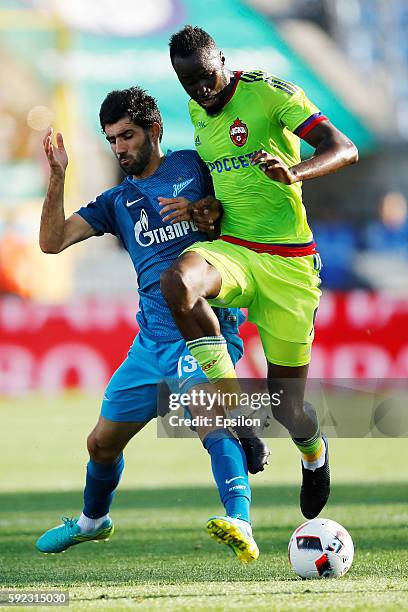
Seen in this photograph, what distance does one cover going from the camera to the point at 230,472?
5922 millimetres

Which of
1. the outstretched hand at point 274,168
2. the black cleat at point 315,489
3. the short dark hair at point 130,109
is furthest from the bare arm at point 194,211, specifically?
the black cleat at point 315,489

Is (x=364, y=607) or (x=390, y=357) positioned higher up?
(x=364, y=607)

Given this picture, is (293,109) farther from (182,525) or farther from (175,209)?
(182,525)

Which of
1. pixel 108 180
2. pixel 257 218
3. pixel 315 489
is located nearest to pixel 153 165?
pixel 257 218

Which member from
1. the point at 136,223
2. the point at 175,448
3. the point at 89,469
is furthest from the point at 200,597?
the point at 175,448

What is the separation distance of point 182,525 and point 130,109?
306cm

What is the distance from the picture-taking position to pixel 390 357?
16.5m

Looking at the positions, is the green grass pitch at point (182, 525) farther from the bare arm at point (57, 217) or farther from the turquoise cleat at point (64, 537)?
the bare arm at point (57, 217)

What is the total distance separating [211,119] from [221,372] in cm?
143

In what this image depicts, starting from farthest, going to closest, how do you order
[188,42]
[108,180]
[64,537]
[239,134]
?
[108,180] → [64,537] → [239,134] → [188,42]

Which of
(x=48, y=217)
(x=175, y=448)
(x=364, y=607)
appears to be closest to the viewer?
(x=364, y=607)

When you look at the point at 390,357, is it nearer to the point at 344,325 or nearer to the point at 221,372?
the point at 344,325

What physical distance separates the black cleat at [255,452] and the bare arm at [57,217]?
1.40m

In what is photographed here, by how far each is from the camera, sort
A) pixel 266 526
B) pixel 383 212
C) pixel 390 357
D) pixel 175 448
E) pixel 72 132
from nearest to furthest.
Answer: pixel 266 526
pixel 175 448
pixel 390 357
pixel 72 132
pixel 383 212
